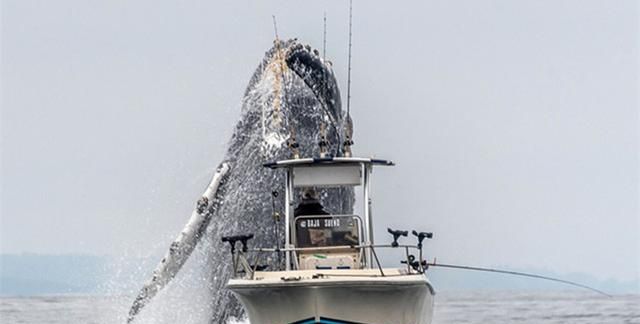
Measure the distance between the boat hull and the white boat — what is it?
12 mm

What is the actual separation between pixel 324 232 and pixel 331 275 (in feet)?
6.52

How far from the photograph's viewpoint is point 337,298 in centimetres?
1812

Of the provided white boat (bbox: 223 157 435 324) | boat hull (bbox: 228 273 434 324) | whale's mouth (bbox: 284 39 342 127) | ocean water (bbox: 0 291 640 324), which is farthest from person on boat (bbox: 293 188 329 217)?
ocean water (bbox: 0 291 640 324)

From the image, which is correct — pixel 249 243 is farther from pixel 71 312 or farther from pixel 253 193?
pixel 71 312

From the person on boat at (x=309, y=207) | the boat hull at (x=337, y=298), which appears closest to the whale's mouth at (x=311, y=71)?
the person on boat at (x=309, y=207)

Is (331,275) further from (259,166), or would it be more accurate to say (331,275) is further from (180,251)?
(259,166)

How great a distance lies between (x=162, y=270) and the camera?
87.0 ft

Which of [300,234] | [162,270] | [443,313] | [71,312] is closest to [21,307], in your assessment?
[71,312]

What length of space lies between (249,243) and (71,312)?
25299mm

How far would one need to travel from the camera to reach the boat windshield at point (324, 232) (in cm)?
2031

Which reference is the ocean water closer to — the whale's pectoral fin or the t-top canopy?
the whale's pectoral fin

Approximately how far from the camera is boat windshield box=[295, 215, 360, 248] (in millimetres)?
20312

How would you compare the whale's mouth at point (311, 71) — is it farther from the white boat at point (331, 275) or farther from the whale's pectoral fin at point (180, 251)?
the white boat at point (331, 275)

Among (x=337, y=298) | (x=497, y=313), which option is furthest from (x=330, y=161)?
(x=497, y=313)
